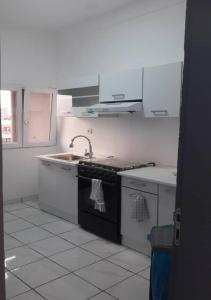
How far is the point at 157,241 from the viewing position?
1931mm

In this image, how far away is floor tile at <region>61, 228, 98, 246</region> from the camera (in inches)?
142

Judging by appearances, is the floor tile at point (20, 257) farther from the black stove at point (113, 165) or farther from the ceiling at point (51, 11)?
the ceiling at point (51, 11)

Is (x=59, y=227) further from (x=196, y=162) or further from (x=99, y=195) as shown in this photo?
(x=196, y=162)

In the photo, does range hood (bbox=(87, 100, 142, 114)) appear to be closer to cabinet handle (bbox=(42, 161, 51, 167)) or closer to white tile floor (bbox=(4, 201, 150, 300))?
cabinet handle (bbox=(42, 161, 51, 167))

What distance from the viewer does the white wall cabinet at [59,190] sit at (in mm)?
4070

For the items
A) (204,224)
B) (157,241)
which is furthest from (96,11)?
(204,224)

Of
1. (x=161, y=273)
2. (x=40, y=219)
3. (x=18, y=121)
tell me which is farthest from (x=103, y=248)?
(x=18, y=121)

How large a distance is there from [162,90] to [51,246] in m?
2.20

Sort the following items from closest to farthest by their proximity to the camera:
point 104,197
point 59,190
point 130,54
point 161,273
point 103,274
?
point 161,273
point 103,274
point 104,197
point 130,54
point 59,190

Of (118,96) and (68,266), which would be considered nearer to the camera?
(68,266)

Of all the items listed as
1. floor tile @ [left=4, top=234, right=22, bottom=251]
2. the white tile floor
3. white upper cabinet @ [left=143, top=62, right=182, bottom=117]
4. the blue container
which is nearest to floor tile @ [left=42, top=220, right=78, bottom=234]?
the white tile floor

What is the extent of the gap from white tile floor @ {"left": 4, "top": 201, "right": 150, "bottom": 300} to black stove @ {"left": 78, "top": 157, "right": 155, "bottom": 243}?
135mm

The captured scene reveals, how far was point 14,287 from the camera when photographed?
2.63 m

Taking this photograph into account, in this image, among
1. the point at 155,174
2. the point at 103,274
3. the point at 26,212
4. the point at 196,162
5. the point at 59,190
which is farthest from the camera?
the point at 26,212
